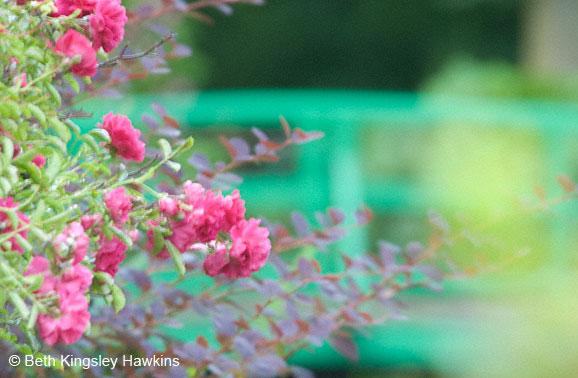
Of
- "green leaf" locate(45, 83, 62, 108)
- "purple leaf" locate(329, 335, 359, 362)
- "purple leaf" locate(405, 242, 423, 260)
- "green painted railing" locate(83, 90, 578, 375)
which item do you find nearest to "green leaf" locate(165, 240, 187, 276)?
"green leaf" locate(45, 83, 62, 108)

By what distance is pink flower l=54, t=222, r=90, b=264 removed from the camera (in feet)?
3.79

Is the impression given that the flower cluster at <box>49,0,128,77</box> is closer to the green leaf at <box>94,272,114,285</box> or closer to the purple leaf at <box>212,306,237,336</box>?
the green leaf at <box>94,272,114,285</box>

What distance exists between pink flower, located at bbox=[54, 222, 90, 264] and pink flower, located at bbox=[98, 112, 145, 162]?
0.80 ft

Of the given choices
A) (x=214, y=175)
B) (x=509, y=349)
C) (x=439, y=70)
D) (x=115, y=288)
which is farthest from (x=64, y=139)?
(x=439, y=70)

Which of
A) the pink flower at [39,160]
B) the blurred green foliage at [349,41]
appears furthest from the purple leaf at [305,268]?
the blurred green foliage at [349,41]

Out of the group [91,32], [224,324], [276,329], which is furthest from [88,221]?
[276,329]

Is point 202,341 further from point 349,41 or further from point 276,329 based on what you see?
point 349,41

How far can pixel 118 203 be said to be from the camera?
1.27 meters

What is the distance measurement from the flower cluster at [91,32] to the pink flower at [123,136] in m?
0.10

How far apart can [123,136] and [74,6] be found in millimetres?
206

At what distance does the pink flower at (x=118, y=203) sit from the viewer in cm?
127

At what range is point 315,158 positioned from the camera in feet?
15.7

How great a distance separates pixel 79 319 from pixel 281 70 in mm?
10599

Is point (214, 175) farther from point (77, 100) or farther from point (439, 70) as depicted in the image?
point (439, 70)
